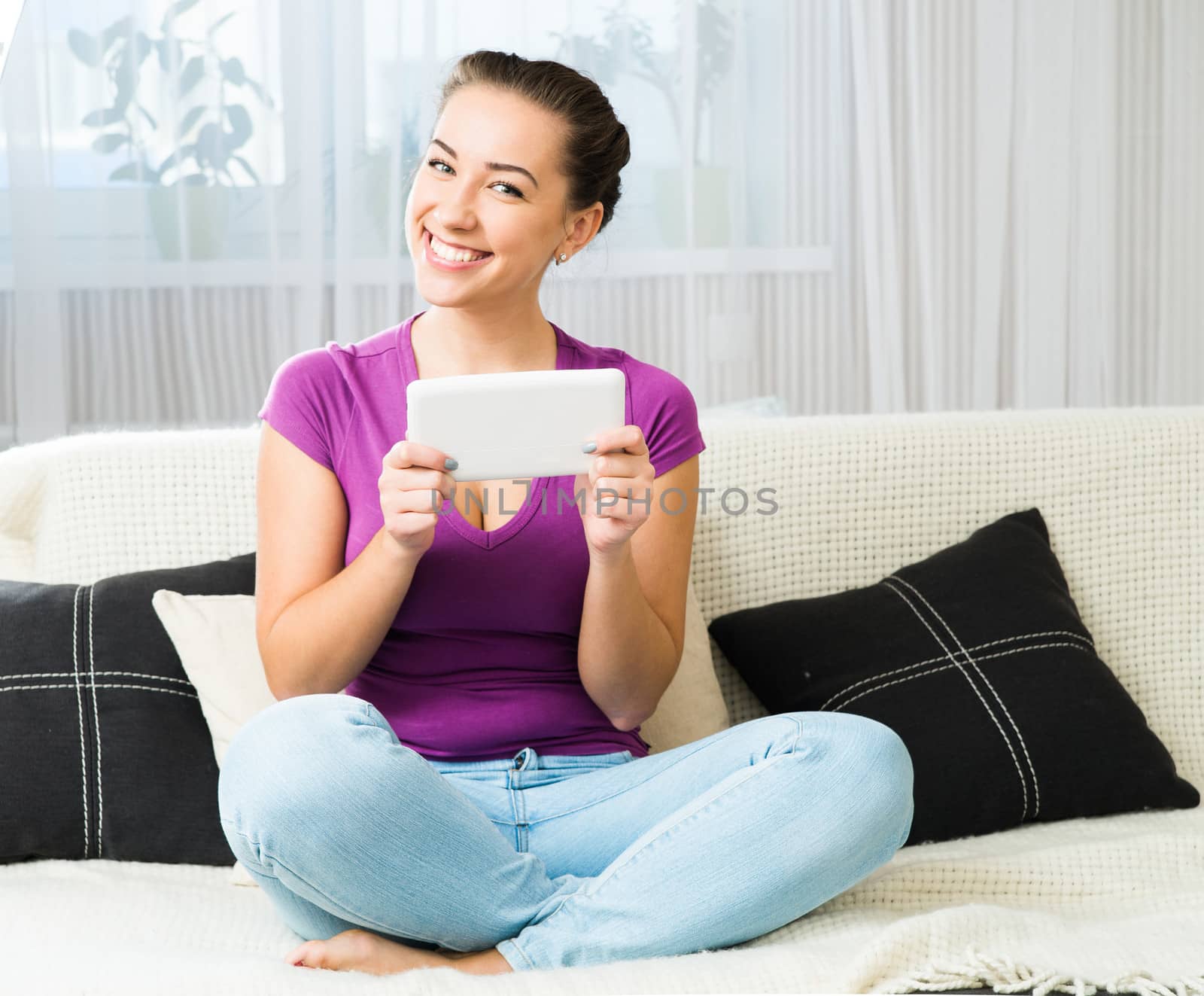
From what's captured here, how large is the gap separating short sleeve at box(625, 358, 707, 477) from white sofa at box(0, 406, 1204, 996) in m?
0.26

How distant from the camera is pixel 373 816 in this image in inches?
40.7

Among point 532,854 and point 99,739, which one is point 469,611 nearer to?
point 532,854

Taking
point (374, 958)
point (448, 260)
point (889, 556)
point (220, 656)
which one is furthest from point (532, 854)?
point (889, 556)

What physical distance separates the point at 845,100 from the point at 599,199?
6.75ft

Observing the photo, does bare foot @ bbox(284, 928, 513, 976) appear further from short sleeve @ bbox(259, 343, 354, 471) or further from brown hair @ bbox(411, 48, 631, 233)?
brown hair @ bbox(411, 48, 631, 233)

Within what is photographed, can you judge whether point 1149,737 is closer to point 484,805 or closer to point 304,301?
point 484,805

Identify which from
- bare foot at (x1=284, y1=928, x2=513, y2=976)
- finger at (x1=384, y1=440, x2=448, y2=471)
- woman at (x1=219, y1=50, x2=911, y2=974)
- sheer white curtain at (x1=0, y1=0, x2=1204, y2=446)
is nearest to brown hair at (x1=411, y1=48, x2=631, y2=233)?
woman at (x1=219, y1=50, x2=911, y2=974)

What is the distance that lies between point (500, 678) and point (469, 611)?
0.07 m

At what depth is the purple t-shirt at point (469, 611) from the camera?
125 centimetres

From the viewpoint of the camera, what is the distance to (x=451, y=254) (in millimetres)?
1289

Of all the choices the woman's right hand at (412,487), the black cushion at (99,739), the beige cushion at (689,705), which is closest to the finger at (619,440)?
the woman's right hand at (412,487)

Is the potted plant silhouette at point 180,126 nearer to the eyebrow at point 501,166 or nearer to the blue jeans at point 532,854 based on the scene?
the eyebrow at point 501,166

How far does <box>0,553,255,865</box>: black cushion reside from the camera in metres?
1.35

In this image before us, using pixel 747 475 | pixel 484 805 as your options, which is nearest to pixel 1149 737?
pixel 747 475
